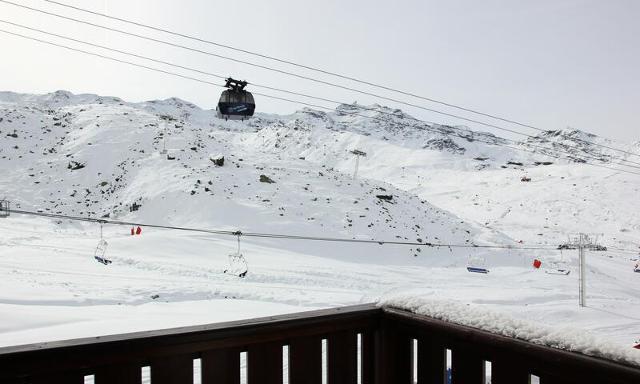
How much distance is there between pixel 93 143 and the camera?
3903 centimetres

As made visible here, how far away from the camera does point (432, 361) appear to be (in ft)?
6.84

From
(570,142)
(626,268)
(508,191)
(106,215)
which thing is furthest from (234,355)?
(570,142)

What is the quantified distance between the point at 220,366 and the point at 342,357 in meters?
0.73

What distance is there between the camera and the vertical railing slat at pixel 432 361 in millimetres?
2039

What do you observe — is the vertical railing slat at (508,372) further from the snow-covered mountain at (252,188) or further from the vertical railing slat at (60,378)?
the snow-covered mountain at (252,188)

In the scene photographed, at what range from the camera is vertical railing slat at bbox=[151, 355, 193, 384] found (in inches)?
67.9

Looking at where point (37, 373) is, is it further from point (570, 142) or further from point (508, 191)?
point (570, 142)

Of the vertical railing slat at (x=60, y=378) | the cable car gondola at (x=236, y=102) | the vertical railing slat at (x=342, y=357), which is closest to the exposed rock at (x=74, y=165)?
the cable car gondola at (x=236, y=102)

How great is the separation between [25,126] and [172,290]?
43.3 metres

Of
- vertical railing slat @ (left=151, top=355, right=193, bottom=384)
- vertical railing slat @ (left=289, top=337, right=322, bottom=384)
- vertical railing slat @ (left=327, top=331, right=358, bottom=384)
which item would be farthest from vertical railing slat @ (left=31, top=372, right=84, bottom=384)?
vertical railing slat @ (left=327, top=331, right=358, bottom=384)

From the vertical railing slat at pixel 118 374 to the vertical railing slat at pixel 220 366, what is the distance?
280 mm

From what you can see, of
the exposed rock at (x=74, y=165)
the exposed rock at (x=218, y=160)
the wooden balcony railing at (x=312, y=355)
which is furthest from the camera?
the exposed rock at (x=74, y=165)

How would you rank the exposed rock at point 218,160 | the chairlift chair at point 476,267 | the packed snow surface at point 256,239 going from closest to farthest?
the packed snow surface at point 256,239 < the chairlift chair at point 476,267 < the exposed rock at point 218,160

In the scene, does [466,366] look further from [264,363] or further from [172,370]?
[172,370]
